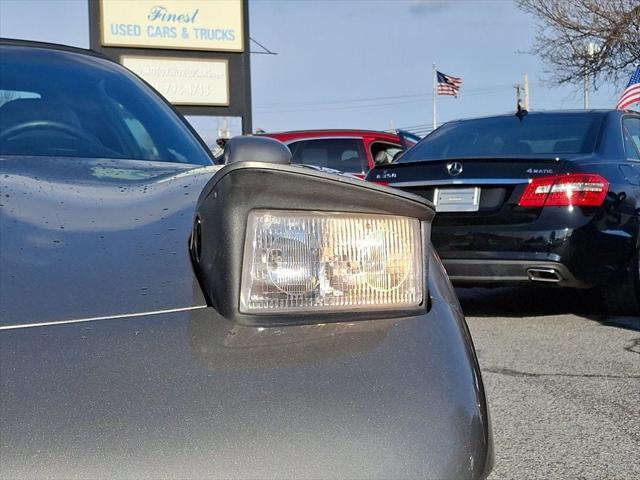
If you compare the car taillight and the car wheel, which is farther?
the car wheel

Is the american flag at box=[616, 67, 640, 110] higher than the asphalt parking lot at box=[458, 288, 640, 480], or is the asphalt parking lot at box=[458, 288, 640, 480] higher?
the american flag at box=[616, 67, 640, 110]

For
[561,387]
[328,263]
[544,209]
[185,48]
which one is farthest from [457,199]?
[185,48]

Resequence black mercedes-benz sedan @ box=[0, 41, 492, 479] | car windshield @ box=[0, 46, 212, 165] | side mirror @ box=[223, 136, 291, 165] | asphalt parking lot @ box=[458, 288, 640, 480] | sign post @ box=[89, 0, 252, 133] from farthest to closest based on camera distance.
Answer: sign post @ box=[89, 0, 252, 133]
asphalt parking lot @ box=[458, 288, 640, 480]
car windshield @ box=[0, 46, 212, 165]
side mirror @ box=[223, 136, 291, 165]
black mercedes-benz sedan @ box=[0, 41, 492, 479]

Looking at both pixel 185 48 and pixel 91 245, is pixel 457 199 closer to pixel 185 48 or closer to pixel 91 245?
pixel 91 245

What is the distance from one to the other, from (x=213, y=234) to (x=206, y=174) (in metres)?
0.65

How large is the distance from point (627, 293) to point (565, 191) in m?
1.02

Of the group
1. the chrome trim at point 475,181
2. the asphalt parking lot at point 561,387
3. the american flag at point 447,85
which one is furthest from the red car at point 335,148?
the american flag at point 447,85

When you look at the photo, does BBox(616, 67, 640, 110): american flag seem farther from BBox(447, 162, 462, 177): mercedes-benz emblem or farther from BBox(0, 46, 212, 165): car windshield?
BBox(0, 46, 212, 165): car windshield

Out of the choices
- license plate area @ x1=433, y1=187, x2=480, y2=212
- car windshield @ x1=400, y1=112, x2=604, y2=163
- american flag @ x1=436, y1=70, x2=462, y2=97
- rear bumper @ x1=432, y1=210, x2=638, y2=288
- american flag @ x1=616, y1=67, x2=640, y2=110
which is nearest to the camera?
rear bumper @ x1=432, y1=210, x2=638, y2=288

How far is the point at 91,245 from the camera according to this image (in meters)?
1.49

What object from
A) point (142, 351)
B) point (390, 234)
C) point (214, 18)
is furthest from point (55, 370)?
point (214, 18)

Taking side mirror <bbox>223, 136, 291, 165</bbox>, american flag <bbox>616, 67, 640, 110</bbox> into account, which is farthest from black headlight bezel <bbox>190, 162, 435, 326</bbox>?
american flag <bbox>616, 67, 640, 110</bbox>

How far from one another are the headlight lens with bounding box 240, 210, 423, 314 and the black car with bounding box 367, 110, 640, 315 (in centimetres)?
357

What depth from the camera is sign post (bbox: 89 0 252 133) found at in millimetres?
13891
